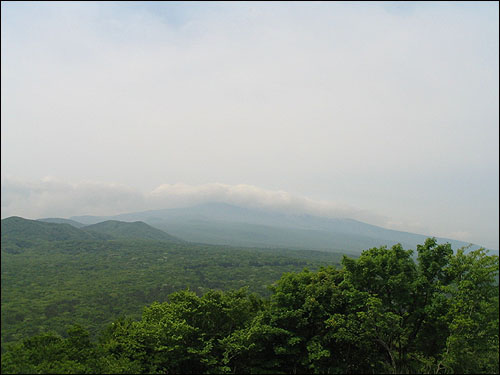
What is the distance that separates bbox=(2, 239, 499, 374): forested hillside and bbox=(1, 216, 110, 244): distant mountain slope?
15224 cm

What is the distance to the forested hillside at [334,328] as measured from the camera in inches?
566

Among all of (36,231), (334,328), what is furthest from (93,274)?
(334,328)

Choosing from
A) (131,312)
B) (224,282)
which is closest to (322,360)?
(131,312)

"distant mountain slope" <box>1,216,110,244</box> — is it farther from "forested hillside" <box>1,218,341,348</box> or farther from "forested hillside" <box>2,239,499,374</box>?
"forested hillside" <box>2,239,499,374</box>

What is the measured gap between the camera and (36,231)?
476 ft

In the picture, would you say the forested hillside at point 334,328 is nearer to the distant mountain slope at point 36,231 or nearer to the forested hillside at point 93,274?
the forested hillside at point 93,274

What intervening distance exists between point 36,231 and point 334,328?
562 ft

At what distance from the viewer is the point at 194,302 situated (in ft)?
64.6

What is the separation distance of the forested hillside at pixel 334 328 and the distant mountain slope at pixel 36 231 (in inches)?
5994

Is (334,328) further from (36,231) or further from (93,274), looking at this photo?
(36,231)

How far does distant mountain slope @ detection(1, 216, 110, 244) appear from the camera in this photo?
449 feet

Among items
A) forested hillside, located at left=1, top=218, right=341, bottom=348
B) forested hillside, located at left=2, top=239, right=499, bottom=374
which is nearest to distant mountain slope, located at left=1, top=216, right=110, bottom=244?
forested hillside, located at left=1, top=218, right=341, bottom=348

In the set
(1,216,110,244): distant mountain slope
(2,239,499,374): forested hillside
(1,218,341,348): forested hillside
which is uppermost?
(2,239,499,374): forested hillside

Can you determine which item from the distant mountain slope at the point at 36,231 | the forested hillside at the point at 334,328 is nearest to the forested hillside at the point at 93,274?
the distant mountain slope at the point at 36,231
